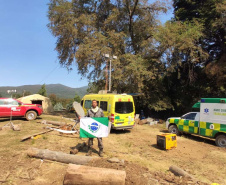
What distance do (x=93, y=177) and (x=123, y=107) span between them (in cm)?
711

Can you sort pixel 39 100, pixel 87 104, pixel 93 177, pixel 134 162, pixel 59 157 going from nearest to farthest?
1. pixel 93 177
2. pixel 59 157
3. pixel 134 162
4. pixel 87 104
5. pixel 39 100

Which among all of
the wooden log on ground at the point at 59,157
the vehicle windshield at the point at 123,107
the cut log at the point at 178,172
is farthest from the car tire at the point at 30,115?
the cut log at the point at 178,172

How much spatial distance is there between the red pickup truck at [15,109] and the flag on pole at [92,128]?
330 inches

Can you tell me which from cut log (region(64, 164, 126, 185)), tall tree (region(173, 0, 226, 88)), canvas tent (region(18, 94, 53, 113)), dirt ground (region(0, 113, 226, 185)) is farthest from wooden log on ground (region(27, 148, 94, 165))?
canvas tent (region(18, 94, 53, 113))

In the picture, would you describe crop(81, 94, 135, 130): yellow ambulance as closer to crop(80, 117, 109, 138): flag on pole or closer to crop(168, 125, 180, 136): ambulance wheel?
crop(168, 125, 180, 136): ambulance wheel

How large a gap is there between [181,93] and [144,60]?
5.76 m

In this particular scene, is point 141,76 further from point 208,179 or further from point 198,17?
point 208,179

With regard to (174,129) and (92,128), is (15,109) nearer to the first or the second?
(92,128)

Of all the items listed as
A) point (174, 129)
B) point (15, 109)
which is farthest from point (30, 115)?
point (174, 129)

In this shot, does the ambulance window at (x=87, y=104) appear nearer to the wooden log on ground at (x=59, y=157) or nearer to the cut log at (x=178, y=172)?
the wooden log on ground at (x=59, y=157)

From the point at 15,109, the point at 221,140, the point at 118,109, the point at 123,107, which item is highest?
the point at 123,107

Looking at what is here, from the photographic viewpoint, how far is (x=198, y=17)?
18391 millimetres

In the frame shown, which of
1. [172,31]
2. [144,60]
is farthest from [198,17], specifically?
[144,60]

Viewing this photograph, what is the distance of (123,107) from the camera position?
11.0 meters
